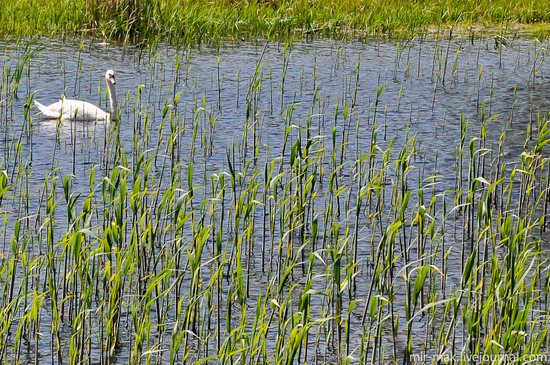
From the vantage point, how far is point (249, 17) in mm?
21703

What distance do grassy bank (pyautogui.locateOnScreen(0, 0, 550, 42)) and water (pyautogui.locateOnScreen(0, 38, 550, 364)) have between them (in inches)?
29.8

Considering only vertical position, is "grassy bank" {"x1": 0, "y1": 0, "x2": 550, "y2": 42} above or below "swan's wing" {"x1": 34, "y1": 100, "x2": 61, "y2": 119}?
above

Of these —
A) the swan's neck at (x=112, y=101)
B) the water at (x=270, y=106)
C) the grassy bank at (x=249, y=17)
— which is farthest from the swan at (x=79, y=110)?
the grassy bank at (x=249, y=17)

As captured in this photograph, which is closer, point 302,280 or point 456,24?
point 302,280

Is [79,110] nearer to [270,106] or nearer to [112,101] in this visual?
[112,101]

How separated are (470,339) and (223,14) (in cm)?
1540

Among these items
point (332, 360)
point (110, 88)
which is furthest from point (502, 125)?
point (332, 360)

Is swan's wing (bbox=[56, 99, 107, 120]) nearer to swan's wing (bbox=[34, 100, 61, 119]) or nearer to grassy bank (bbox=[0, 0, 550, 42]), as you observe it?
swan's wing (bbox=[34, 100, 61, 119])

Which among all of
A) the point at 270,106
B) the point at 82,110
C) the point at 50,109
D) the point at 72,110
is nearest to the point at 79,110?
the point at 82,110

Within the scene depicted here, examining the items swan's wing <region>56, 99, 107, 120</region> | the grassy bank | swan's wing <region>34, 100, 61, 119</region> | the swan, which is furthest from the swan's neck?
the grassy bank

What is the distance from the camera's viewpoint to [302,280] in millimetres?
9742

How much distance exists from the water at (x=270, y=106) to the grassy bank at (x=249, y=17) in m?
0.76

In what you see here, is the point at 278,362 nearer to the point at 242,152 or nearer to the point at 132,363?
the point at 132,363

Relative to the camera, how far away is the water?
1153 cm
